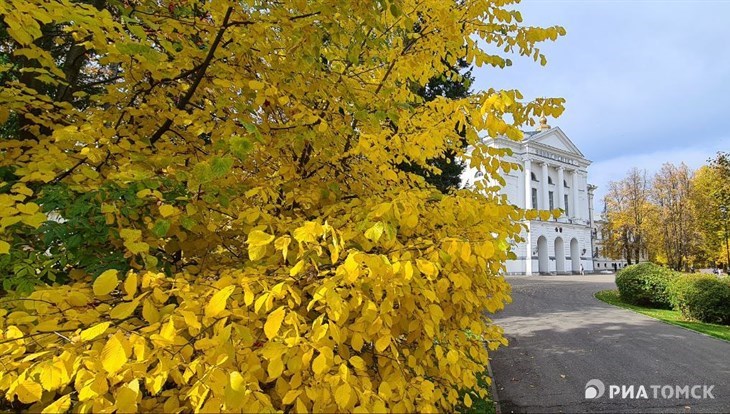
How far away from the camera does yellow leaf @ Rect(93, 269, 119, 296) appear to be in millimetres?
1144

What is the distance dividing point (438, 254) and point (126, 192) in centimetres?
139

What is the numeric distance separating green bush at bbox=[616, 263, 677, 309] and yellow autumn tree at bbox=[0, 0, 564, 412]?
49.4 feet

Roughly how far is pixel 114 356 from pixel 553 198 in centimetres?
4322

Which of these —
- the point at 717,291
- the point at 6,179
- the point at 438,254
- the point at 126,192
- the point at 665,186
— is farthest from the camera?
the point at 665,186

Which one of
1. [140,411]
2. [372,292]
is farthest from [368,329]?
[140,411]

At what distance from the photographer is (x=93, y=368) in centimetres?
113

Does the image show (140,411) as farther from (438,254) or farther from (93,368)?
(438,254)

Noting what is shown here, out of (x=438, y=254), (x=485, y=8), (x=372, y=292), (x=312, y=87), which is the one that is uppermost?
(x=485, y=8)

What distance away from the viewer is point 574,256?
41281mm

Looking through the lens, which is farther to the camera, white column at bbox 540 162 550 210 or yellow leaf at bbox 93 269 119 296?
white column at bbox 540 162 550 210

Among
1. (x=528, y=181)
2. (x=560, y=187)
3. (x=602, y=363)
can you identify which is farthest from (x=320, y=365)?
(x=560, y=187)

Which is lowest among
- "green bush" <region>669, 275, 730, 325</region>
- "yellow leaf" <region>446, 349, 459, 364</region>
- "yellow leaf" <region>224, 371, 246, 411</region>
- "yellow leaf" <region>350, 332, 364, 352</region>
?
"green bush" <region>669, 275, 730, 325</region>
